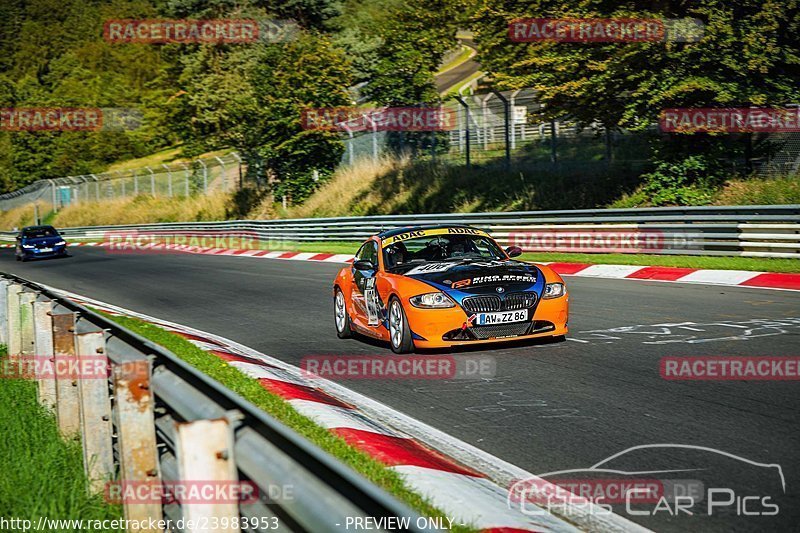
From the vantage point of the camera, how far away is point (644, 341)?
9805 millimetres

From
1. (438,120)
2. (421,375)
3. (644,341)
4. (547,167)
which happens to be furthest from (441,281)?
(438,120)

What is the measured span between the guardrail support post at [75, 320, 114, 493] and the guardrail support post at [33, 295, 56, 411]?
1862 millimetres

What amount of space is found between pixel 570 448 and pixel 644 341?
421cm

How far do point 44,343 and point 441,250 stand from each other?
5.28 metres

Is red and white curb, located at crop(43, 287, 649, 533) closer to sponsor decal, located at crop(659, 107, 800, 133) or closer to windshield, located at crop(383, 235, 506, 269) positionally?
windshield, located at crop(383, 235, 506, 269)

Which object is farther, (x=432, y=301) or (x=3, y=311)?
(x=3, y=311)

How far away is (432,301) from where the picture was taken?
9586mm

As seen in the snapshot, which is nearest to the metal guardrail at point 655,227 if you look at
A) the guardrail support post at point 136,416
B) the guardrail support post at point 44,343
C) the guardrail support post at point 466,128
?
the guardrail support post at point 466,128

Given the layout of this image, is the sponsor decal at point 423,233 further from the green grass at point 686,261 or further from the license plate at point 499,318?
the green grass at point 686,261

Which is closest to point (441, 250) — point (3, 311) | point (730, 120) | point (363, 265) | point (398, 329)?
point (363, 265)

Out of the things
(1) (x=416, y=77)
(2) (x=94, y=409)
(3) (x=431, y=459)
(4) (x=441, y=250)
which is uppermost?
(1) (x=416, y=77)

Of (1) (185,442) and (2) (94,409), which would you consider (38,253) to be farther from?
(1) (185,442)

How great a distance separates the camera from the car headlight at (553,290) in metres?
9.80

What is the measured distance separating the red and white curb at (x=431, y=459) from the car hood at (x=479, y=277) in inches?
67.8
